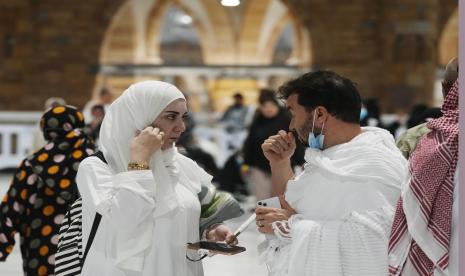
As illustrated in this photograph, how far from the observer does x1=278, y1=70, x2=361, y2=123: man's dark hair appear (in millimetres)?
2959

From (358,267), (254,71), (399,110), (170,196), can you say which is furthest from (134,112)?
(254,71)

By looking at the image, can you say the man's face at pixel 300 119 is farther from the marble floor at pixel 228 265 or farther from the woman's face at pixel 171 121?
the marble floor at pixel 228 265

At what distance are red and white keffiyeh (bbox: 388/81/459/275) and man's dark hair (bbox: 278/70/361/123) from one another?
1.11 ft

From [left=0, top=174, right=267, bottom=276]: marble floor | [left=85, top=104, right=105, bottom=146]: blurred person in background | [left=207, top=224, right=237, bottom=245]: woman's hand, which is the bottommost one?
[left=0, top=174, right=267, bottom=276]: marble floor

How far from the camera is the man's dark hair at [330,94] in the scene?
2959 millimetres

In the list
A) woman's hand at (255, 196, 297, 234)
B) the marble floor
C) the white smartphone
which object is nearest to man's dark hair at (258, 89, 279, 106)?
the marble floor

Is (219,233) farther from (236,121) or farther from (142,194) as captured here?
(236,121)

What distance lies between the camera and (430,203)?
8.57 feet

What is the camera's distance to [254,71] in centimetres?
2091

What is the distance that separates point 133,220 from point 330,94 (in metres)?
0.79

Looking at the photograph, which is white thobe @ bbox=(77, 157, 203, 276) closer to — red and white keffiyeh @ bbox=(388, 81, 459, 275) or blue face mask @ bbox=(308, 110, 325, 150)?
blue face mask @ bbox=(308, 110, 325, 150)

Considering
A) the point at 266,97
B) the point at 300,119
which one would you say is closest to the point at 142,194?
the point at 300,119

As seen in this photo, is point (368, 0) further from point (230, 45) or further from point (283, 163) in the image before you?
point (283, 163)

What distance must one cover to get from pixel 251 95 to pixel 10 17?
20.1 feet
